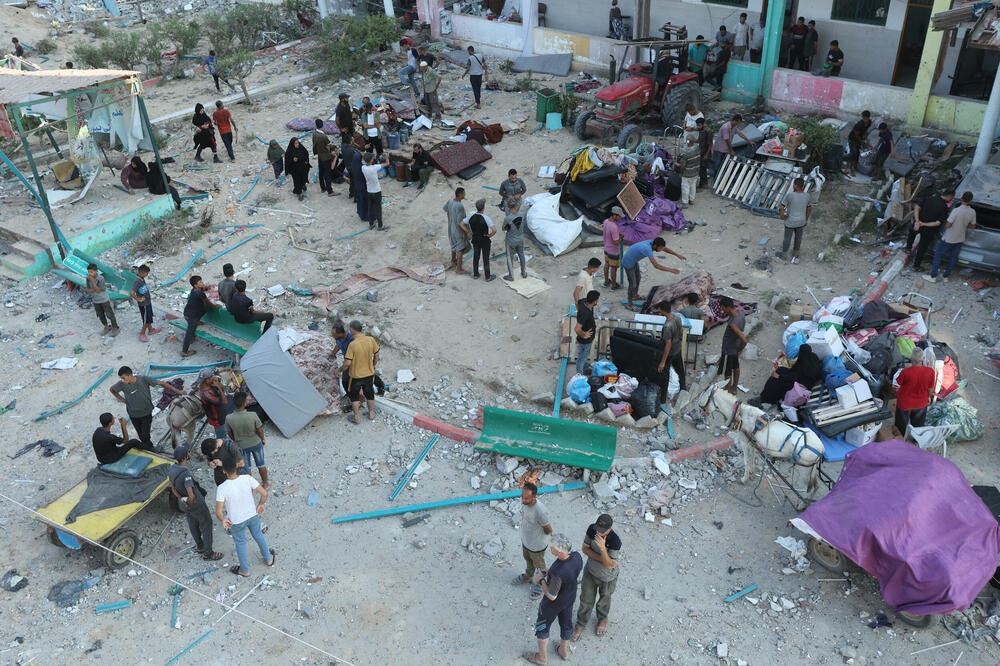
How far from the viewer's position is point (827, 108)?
16188mm

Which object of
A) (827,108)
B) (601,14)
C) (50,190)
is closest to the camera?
(50,190)

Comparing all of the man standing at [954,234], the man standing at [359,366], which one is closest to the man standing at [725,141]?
the man standing at [954,234]

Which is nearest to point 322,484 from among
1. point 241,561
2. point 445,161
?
point 241,561

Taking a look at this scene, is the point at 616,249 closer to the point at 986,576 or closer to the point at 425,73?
the point at 986,576

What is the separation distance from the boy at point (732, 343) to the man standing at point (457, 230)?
169 inches

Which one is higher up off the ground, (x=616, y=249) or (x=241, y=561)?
(x=616, y=249)

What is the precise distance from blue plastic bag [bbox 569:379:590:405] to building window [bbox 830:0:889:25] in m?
12.6

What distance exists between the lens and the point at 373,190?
519 inches

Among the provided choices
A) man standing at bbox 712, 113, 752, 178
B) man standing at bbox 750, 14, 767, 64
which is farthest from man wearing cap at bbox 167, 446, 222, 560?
man standing at bbox 750, 14, 767, 64

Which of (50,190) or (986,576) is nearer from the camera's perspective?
(986,576)

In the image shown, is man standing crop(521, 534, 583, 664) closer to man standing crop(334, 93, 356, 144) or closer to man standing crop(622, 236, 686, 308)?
man standing crop(622, 236, 686, 308)

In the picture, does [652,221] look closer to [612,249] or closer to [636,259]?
[612,249]

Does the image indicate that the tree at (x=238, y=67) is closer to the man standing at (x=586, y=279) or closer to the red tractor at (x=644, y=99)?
the red tractor at (x=644, y=99)

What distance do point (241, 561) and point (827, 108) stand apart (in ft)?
48.1
